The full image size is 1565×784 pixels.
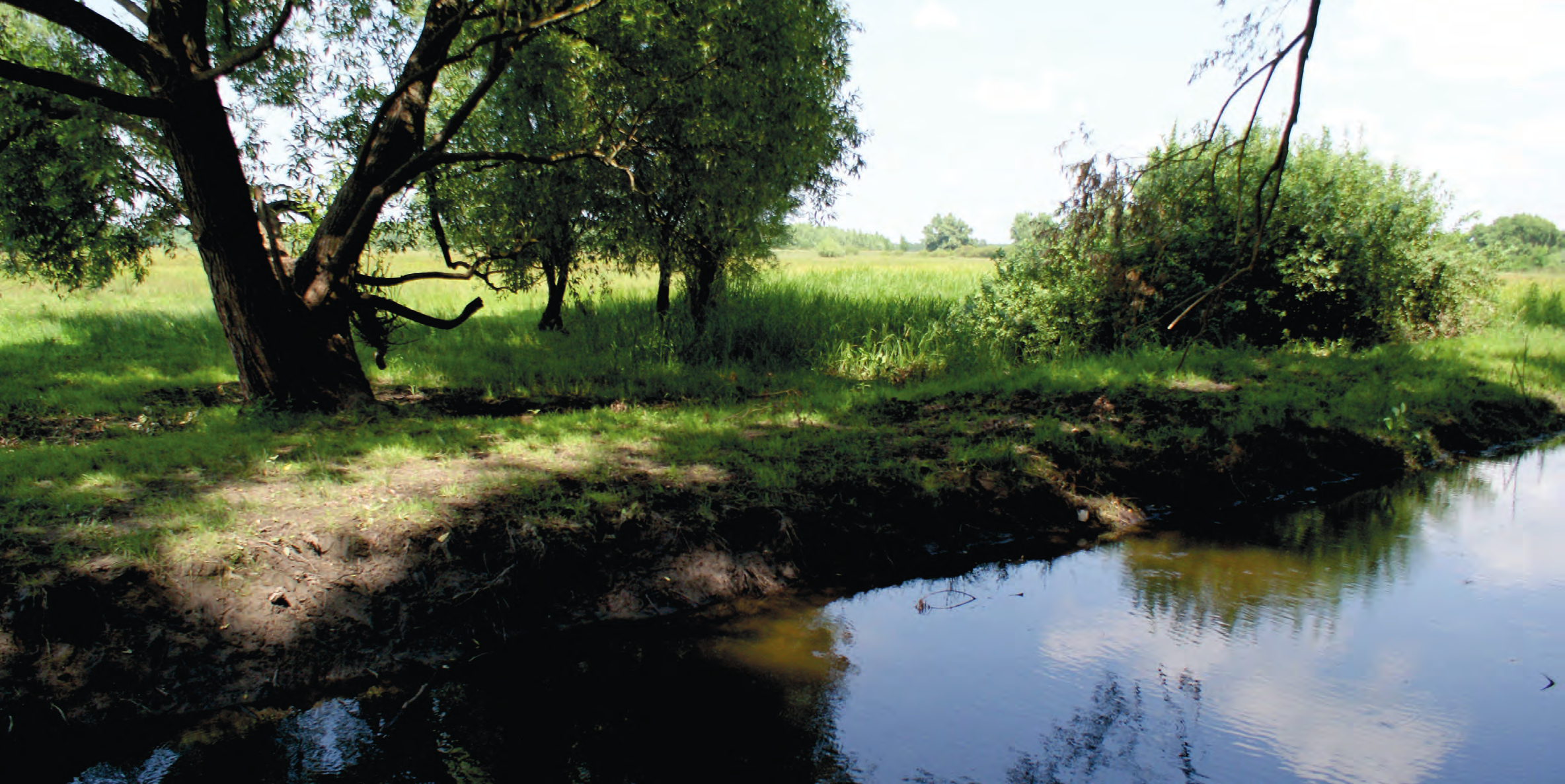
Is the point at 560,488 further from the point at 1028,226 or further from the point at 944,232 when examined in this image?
the point at 944,232

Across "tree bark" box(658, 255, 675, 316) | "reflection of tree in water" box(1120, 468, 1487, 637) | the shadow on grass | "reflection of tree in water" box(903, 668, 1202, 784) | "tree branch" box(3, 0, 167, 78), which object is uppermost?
"tree branch" box(3, 0, 167, 78)

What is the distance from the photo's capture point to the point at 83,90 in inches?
262

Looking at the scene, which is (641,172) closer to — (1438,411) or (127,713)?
(127,713)

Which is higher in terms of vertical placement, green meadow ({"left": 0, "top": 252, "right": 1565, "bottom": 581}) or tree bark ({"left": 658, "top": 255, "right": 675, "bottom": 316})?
tree bark ({"left": 658, "top": 255, "right": 675, "bottom": 316})

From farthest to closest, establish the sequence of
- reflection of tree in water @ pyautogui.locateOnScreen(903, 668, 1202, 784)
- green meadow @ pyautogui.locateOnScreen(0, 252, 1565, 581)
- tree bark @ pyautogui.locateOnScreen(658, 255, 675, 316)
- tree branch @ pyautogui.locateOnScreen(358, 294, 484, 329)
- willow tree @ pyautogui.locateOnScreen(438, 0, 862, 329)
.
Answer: tree bark @ pyautogui.locateOnScreen(658, 255, 675, 316) → willow tree @ pyautogui.locateOnScreen(438, 0, 862, 329) → tree branch @ pyautogui.locateOnScreen(358, 294, 484, 329) → green meadow @ pyautogui.locateOnScreen(0, 252, 1565, 581) → reflection of tree in water @ pyautogui.locateOnScreen(903, 668, 1202, 784)

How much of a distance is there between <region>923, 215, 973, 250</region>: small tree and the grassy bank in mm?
81477

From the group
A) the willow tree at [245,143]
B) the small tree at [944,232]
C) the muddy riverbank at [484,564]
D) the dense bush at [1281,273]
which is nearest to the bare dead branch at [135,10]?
the willow tree at [245,143]

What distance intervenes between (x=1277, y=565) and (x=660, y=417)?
552cm

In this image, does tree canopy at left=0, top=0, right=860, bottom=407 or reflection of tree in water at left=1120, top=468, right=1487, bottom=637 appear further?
tree canopy at left=0, top=0, right=860, bottom=407

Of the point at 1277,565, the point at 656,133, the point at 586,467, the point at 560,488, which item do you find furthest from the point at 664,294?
the point at 1277,565

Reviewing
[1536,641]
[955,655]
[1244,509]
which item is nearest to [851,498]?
[955,655]

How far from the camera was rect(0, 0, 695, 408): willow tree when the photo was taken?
24.3 feet

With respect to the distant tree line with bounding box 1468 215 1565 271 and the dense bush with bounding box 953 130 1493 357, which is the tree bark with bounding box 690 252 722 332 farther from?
the distant tree line with bounding box 1468 215 1565 271

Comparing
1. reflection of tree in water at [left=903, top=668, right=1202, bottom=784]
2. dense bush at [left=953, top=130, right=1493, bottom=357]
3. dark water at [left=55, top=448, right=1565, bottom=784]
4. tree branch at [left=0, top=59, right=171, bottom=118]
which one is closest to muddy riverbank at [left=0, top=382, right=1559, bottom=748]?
dark water at [left=55, top=448, right=1565, bottom=784]
